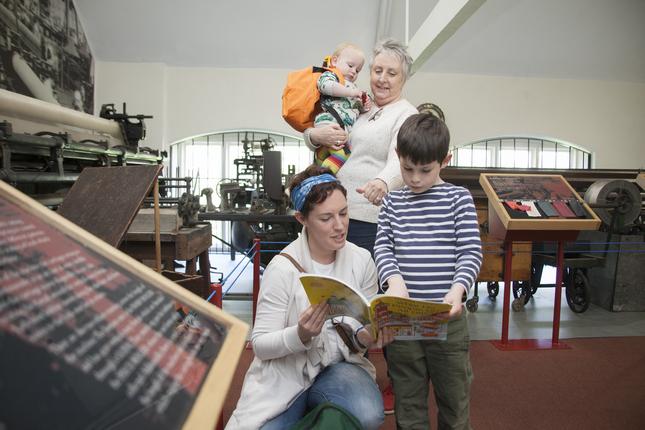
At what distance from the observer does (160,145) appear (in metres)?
9.57

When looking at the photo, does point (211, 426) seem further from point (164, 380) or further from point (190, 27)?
point (190, 27)

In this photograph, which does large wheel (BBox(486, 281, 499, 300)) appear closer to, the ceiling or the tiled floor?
the tiled floor

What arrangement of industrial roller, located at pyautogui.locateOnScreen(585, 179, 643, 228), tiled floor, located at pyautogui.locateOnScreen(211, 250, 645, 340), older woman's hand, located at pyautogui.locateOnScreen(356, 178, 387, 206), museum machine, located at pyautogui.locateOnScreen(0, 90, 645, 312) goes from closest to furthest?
older woman's hand, located at pyautogui.locateOnScreen(356, 178, 387, 206) < museum machine, located at pyautogui.locateOnScreen(0, 90, 645, 312) < tiled floor, located at pyautogui.locateOnScreen(211, 250, 645, 340) < industrial roller, located at pyautogui.locateOnScreen(585, 179, 643, 228)

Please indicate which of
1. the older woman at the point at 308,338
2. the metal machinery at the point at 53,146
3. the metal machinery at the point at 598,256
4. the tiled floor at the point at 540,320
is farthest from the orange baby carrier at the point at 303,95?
the metal machinery at the point at 598,256

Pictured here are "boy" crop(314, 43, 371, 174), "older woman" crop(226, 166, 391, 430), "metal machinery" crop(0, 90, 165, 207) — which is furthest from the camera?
"metal machinery" crop(0, 90, 165, 207)

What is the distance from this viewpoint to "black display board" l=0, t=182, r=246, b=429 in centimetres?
48

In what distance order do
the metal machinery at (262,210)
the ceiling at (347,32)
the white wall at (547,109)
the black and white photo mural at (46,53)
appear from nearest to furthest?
1. the metal machinery at (262,210)
2. the black and white photo mural at (46,53)
3. the ceiling at (347,32)
4. the white wall at (547,109)

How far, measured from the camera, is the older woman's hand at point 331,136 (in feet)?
6.35

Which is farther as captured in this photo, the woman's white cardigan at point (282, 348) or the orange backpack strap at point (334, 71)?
the orange backpack strap at point (334, 71)

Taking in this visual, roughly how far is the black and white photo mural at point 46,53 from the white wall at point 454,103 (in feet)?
2.46

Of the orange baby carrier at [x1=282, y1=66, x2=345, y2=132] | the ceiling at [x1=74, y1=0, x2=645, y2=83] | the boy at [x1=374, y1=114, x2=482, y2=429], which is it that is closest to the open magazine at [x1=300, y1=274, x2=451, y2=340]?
the boy at [x1=374, y1=114, x2=482, y2=429]

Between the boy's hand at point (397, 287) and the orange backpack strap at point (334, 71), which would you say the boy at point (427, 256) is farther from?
the orange backpack strap at point (334, 71)

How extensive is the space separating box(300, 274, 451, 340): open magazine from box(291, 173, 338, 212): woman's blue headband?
1.51ft

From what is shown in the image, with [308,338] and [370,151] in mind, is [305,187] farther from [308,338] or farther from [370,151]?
[308,338]
